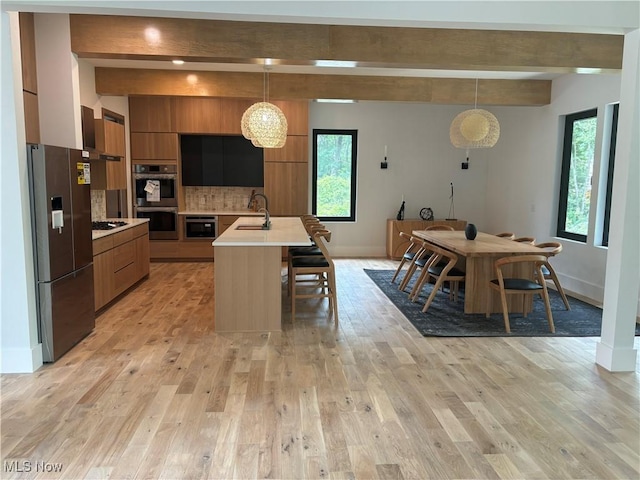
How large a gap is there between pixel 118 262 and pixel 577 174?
20.0ft

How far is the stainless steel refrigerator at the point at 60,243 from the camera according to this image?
3285 millimetres

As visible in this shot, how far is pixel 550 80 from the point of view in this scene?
645cm

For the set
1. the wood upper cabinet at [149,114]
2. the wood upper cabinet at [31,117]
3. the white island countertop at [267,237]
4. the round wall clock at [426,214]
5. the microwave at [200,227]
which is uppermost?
the wood upper cabinet at [149,114]

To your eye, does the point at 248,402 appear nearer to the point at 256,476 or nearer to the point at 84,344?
the point at 256,476

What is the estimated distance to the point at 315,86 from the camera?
6.10 metres

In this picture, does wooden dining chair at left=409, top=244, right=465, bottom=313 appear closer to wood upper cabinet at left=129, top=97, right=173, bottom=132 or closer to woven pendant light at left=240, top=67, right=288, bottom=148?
woven pendant light at left=240, top=67, right=288, bottom=148

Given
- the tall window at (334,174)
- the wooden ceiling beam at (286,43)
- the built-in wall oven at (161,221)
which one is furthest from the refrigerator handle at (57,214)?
the tall window at (334,174)

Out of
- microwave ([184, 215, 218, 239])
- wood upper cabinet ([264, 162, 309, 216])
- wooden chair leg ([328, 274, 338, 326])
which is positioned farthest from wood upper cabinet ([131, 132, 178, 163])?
wooden chair leg ([328, 274, 338, 326])

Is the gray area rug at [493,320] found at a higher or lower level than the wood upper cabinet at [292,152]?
lower

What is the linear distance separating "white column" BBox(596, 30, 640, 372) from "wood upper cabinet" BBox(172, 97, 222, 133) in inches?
229

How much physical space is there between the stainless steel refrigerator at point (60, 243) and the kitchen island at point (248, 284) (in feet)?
3.76

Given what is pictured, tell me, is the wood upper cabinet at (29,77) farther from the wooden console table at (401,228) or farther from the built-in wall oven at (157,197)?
the wooden console table at (401,228)

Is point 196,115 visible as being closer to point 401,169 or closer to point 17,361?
point 401,169

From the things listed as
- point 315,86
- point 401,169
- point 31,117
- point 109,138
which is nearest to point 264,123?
point 315,86
